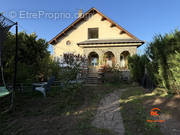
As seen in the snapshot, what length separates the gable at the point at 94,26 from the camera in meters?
11.3

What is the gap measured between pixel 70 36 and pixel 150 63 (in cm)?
990

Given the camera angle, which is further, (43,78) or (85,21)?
(85,21)

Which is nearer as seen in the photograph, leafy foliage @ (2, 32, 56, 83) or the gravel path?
the gravel path

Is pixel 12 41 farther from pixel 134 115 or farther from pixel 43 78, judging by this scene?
pixel 134 115

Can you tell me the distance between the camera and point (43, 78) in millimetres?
9109

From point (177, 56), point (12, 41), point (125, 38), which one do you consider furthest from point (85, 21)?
point (177, 56)

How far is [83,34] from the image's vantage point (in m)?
11.9

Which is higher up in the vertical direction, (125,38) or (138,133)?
(125,38)

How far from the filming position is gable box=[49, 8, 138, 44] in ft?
37.1

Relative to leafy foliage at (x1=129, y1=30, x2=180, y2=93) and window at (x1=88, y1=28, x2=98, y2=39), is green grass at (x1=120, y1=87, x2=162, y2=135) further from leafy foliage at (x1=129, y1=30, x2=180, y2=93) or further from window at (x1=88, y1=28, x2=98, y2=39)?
window at (x1=88, y1=28, x2=98, y2=39)

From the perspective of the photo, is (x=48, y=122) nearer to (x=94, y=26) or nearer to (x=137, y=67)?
(x=137, y=67)

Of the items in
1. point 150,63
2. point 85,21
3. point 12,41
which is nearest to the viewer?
point 150,63

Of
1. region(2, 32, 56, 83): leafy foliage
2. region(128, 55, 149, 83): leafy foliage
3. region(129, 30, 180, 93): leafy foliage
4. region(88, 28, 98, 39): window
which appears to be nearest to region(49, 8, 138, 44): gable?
region(88, 28, 98, 39): window

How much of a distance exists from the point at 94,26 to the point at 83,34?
5.72 ft
